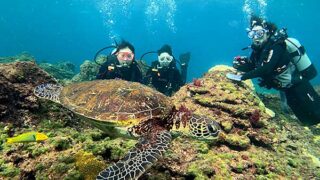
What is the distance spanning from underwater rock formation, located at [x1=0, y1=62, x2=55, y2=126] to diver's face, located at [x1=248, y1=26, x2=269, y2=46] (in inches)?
249

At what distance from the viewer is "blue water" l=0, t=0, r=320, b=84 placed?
67412 mm

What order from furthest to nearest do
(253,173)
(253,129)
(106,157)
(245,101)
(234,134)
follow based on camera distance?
(245,101)
(253,129)
(234,134)
(253,173)
(106,157)

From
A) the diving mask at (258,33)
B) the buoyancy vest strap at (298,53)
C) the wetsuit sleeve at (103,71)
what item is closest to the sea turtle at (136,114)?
the diving mask at (258,33)

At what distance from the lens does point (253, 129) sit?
5816mm

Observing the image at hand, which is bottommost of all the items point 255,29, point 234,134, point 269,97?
point 234,134

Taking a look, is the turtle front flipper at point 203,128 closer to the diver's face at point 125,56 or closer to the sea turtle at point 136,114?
the sea turtle at point 136,114

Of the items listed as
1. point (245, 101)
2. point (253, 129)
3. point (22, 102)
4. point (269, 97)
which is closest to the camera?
point (22, 102)

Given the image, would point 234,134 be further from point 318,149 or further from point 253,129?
point 318,149

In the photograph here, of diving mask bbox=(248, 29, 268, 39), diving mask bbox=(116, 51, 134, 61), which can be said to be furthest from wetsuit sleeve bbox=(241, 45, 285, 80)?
diving mask bbox=(116, 51, 134, 61)

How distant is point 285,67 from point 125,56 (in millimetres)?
5380

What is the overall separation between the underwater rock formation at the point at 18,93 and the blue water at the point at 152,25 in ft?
184

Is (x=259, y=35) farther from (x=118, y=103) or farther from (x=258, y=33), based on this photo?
(x=118, y=103)

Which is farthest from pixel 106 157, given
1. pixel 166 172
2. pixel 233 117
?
pixel 233 117

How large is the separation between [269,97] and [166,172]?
7.89 m
